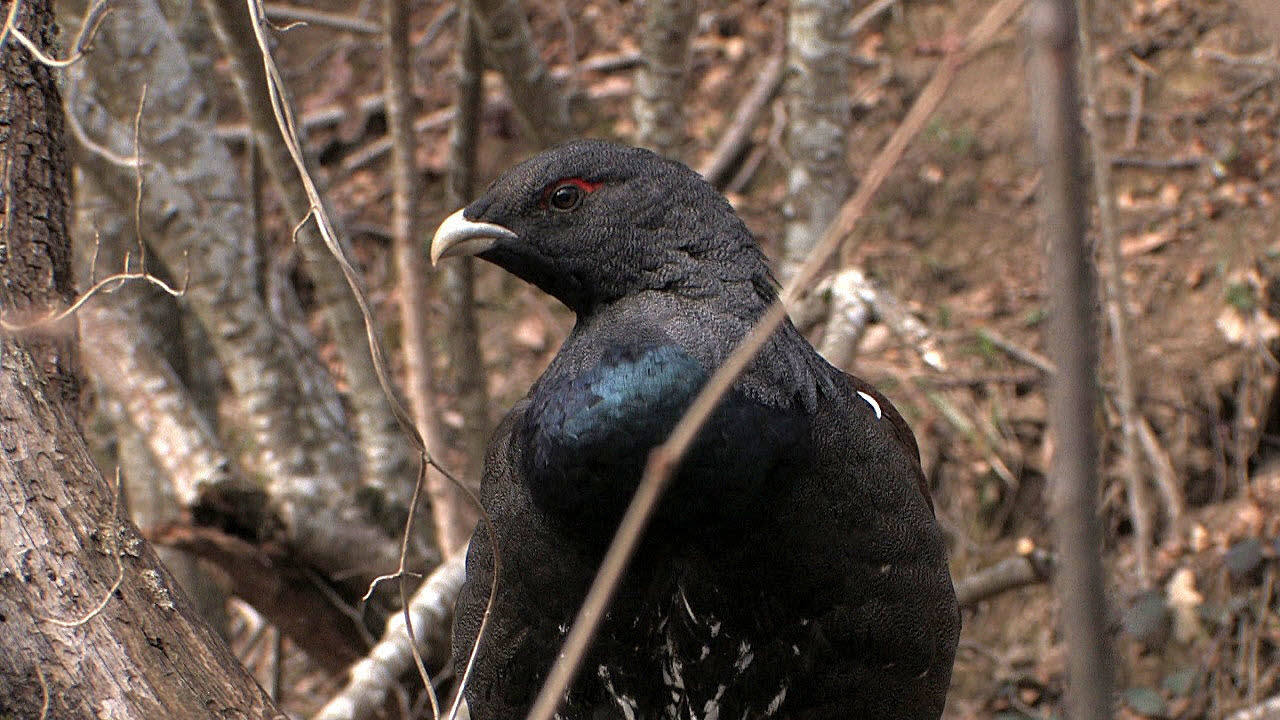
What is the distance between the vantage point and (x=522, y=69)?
16.2ft

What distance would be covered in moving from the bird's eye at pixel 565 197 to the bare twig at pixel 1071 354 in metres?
2.01

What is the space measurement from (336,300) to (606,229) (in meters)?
2.39

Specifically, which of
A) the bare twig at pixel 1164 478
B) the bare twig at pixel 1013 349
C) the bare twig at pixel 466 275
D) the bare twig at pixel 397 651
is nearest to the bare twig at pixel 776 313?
the bare twig at pixel 397 651

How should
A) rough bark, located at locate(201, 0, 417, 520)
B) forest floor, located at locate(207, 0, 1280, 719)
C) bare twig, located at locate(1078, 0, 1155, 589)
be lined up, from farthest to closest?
forest floor, located at locate(207, 0, 1280, 719), bare twig, located at locate(1078, 0, 1155, 589), rough bark, located at locate(201, 0, 417, 520)

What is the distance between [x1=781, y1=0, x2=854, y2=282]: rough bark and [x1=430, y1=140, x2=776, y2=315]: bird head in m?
1.99

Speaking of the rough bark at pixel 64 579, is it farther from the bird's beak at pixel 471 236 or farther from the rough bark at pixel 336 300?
the rough bark at pixel 336 300

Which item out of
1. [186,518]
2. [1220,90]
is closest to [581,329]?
[186,518]

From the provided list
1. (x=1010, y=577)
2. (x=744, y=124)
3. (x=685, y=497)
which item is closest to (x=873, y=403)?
(x=685, y=497)

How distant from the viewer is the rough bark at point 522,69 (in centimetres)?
475

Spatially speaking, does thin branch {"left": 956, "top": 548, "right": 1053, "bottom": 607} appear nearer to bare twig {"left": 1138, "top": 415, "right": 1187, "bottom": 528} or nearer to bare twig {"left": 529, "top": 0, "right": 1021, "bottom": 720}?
bare twig {"left": 1138, "top": 415, "right": 1187, "bottom": 528}

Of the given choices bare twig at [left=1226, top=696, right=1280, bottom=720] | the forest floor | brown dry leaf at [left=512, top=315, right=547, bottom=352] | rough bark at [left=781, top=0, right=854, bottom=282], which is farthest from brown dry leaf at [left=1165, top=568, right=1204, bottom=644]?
brown dry leaf at [left=512, top=315, right=547, bottom=352]

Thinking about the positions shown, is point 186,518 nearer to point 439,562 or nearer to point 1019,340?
point 439,562

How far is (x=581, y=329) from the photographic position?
279 cm

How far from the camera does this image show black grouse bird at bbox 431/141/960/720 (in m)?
2.46
